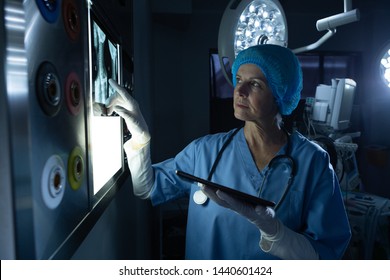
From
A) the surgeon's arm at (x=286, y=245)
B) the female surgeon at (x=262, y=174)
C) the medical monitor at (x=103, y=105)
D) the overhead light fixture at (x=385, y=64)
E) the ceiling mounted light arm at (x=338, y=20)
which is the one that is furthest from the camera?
the overhead light fixture at (x=385, y=64)

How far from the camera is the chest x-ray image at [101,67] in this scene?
2.53 ft

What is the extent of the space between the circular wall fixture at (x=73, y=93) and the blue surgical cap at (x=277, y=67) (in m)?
0.65

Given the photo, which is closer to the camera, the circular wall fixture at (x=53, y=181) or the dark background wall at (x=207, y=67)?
the circular wall fixture at (x=53, y=181)

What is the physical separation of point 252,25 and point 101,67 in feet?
2.20

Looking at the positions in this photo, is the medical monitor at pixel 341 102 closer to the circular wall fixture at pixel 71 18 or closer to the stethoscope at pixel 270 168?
the stethoscope at pixel 270 168

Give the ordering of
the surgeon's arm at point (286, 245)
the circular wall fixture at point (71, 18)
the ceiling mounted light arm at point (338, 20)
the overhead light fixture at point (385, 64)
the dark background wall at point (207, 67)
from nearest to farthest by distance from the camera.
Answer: the circular wall fixture at point (71, 18) < the surgeon's arm at point (286, 245) < the ceiling mounted light arm at point (338, 20) < the overhead light fixture at point (385, 64) < the dark background wall at point (207, 67)

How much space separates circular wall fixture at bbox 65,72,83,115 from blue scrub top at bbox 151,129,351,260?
2.05 feet

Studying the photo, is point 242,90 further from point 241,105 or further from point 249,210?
point 249,210

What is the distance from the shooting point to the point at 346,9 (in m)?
1.27

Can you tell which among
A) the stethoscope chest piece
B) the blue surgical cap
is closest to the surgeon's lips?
the blue surgical cap

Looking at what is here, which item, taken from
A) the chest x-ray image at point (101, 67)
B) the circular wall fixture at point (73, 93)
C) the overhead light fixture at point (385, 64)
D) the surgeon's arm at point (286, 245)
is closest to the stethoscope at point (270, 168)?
the surgeon's arm at point (286, 245)

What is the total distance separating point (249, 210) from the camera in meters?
0.85

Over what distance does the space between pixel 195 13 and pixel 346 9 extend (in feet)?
7.56
